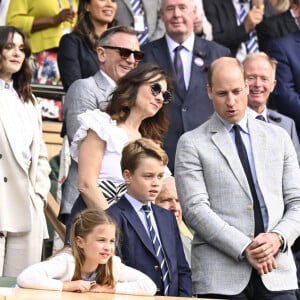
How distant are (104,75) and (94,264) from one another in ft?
8.70

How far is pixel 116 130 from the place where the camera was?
349 inches

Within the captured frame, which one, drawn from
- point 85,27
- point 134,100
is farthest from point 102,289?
point 85,27

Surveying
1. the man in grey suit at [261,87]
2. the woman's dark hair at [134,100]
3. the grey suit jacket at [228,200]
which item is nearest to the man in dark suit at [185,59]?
the man in grey suit at [261,87]

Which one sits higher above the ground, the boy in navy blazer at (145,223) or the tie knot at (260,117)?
the tie knot at (260,117)

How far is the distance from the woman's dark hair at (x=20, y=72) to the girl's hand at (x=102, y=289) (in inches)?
96.9

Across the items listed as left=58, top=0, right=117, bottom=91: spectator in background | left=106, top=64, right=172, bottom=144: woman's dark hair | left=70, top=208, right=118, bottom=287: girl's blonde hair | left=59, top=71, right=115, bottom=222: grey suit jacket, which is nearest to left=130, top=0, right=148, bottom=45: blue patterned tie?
left=58, top=0, right=117, bottom=91: spectator in background

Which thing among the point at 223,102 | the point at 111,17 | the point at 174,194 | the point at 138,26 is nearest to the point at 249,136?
the point at 223,102

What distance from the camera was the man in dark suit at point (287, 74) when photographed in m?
11.5

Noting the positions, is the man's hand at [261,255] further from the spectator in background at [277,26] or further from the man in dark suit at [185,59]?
the spectator in background at [277,26]

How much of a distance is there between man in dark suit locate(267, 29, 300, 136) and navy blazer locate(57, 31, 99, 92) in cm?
173

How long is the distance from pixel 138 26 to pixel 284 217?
462 cm

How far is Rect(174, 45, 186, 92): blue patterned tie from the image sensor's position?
1089cm

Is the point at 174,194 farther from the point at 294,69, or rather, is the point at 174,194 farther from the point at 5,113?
the point at 294,69

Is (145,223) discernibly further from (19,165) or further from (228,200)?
(19,165)
